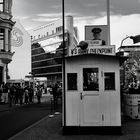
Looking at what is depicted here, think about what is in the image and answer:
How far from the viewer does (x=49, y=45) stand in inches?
6137

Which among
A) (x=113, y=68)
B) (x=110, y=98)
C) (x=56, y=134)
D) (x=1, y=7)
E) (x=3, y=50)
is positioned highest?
(x=1, y=7)

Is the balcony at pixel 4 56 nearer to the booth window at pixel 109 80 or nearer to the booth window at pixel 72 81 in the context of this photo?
the booth window at pixel 72 81

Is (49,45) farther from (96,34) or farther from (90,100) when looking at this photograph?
(90,100)

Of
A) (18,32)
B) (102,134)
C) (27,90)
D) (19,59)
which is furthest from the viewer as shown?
(19,59)

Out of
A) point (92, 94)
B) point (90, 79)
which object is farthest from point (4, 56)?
point (92, 94)

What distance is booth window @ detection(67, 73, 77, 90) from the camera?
11.8 meters

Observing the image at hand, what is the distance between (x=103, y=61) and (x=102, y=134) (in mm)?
2247

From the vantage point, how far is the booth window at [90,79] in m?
11.6

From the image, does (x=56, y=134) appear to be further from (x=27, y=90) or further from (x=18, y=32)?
(x=18, y=32)

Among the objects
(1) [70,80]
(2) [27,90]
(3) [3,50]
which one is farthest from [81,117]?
(3) [3,50]

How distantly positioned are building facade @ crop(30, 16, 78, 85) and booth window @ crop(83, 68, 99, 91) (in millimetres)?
128125

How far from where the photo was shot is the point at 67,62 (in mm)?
11859

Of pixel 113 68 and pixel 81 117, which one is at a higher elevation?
pixel 113 68

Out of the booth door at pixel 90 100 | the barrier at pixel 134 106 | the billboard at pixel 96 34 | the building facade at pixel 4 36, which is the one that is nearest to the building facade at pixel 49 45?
the building facade at pixel 4 36
